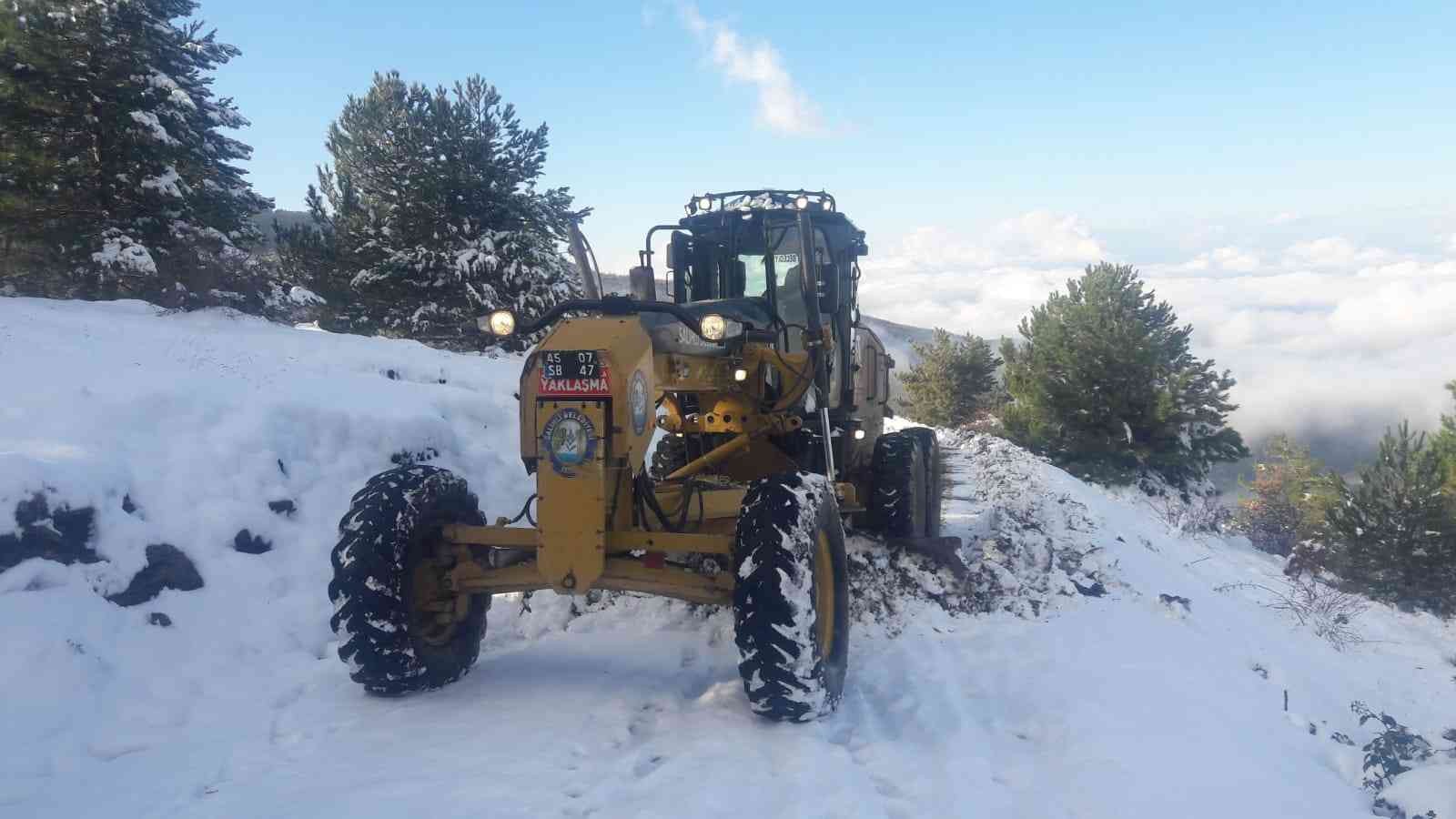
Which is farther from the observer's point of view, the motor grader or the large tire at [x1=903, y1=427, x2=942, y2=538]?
the large tire at [x1=903, y1=427, x2=942, y2=538]

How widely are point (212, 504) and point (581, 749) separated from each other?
350 centimetres

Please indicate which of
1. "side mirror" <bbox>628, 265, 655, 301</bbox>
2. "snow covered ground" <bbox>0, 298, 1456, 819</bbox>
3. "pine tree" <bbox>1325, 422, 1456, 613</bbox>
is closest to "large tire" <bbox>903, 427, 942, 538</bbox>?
"snow covered ground" <bbox>0, 298, 1456, 819</bbox>

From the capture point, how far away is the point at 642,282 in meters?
Answer: 7.20

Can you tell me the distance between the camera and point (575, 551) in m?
4.32

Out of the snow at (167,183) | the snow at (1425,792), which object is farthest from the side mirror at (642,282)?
the snow at (167,183)

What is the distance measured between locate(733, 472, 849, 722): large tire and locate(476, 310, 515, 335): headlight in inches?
59.5

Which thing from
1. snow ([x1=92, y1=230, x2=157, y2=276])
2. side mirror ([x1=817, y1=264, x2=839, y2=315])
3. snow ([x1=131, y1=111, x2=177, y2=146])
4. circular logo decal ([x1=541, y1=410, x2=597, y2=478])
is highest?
snow ([x1=131, y1=111, x2=177, y2=146])

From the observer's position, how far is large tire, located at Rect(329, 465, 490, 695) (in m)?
4.48

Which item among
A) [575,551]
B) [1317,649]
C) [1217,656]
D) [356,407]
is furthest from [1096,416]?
[575,551]

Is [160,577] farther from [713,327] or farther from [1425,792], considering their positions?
[1425,792]

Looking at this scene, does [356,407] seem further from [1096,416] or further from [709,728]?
[1096,416]

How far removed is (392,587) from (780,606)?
198 cm

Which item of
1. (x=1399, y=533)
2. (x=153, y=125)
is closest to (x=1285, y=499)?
(x=1399, y=533)

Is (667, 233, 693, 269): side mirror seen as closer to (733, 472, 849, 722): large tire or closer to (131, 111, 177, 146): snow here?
(733, 472, 849, 722): large tire
